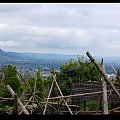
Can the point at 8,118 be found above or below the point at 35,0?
below

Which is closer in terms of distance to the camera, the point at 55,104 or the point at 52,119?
the point at 52,119

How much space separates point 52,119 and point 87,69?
7.27 metres

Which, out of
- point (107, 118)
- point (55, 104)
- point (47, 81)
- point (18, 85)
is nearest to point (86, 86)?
point (55, 104)

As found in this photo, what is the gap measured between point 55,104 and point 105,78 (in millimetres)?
2200

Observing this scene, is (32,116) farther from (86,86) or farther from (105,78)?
(86,86)

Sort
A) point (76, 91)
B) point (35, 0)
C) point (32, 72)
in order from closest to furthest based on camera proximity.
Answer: point (35, 0)
point (76, 91)
point (32, 72)

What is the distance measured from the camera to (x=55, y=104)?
4402 millimetres

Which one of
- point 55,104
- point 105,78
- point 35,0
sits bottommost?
point 55,104

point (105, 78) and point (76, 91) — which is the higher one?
point (105, 78)

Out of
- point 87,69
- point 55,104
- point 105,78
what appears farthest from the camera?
point 87,69

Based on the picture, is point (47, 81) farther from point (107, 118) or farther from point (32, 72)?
point (107, 118)

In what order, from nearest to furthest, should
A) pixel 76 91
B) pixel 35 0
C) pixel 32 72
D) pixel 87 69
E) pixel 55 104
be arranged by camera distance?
pixel 35 0
pixel 55 104
pixel 76 91
pixel 32 72
pixel 87 69

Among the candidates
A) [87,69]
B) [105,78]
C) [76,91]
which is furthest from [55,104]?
[87,69]

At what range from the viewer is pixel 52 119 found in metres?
0.59
